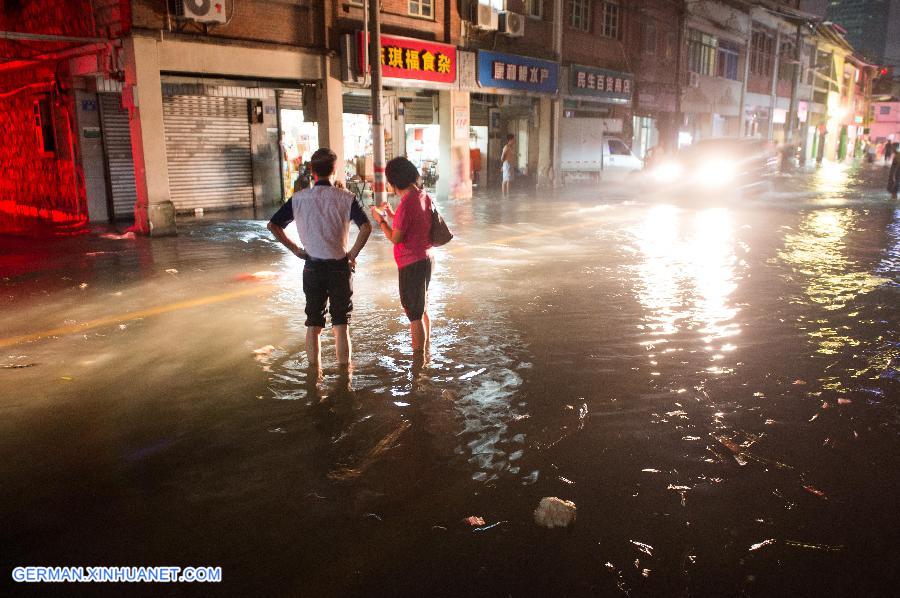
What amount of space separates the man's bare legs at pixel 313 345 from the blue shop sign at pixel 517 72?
17878 millimetres

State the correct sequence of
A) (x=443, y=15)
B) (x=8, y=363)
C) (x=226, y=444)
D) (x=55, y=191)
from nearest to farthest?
(x=226, y=444) < (x=8, y=363) < (x=55, y=191) < (x=443, y=15)

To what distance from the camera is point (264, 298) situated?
868cm

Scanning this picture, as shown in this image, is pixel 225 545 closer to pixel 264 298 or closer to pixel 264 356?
pixel 264 356

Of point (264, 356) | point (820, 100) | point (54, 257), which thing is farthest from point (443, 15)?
point (820, 100)

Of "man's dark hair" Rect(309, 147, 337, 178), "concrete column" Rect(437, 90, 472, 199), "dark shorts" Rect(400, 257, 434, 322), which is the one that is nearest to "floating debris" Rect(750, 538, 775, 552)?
"dark shorts" Rect(400, 257, 434, 322)

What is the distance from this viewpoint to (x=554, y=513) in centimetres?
353

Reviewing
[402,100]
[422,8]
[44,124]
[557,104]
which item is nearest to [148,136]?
[44,124]

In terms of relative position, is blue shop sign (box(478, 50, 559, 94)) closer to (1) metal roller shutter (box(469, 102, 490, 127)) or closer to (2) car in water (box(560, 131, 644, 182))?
(2) car in water (box(560, 131, 644, 182))

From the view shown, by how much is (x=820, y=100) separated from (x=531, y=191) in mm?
43088

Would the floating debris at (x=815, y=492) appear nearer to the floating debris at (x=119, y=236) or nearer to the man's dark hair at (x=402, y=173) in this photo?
the man's dark hair at (x=402, y=173)

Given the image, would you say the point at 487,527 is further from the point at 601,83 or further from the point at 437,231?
the point at 601,83

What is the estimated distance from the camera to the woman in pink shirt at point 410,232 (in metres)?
5.57

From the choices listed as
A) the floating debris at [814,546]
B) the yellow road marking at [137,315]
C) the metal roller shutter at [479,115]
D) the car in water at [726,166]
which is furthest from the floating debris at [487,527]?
the metal roller shutter at [479,115]

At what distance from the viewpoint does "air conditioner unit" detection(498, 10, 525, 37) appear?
71.1 feet
